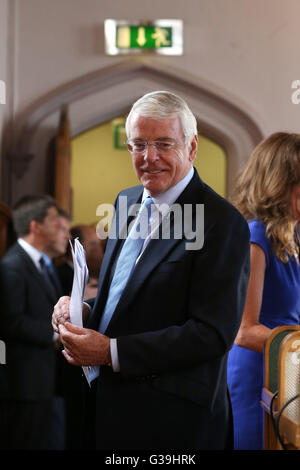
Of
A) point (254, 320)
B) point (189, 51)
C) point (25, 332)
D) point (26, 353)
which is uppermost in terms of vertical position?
point (189, 51)

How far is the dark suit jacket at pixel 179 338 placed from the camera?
110 cm

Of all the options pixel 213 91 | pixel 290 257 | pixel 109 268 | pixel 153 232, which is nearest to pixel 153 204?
pixel 153 232

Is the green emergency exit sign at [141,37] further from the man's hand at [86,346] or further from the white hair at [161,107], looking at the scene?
the man's hand at [86,346]

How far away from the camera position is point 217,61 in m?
4.56

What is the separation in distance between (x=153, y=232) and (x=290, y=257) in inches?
17.7

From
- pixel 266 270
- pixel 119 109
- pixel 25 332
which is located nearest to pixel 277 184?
pixel 266 270

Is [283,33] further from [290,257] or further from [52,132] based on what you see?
[290,257]

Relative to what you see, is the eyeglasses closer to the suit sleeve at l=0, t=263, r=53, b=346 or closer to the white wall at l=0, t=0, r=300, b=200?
the suit sleeve at l=0, t=263, r=53, b=346

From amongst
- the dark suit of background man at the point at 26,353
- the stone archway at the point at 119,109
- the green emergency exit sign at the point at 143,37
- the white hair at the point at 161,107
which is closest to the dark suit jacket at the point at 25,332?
the dark suit of background man at the point at 26,353

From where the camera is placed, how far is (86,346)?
1.09 m

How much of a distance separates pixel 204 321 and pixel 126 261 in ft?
0.69

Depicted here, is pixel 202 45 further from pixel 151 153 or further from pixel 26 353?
pixel 151 153

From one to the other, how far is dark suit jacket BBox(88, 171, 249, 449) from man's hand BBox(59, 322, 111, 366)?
1.2 inches

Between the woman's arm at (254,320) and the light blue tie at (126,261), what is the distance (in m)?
0.33
